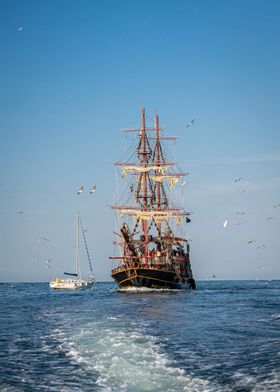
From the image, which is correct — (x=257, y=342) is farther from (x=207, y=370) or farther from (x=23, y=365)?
(x=23, y=365)

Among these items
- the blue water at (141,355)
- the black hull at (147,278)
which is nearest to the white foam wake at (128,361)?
the blue water at (141,355)

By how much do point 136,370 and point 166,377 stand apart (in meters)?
1.53

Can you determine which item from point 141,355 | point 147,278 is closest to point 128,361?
point 141,355

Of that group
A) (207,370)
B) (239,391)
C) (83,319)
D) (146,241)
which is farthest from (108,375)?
(146,241)

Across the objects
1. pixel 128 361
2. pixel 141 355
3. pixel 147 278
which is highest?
pixel 147 278

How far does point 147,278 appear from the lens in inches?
3558

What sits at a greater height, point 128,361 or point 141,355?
point 141,355

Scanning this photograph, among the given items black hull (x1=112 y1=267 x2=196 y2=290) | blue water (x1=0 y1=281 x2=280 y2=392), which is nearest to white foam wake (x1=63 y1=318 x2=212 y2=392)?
blue water (x1=0 y1=281 x2=280 y2=392)

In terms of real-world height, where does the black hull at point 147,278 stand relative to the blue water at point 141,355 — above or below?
above

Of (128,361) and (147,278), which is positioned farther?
(147,278)

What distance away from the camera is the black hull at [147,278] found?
90000 mm

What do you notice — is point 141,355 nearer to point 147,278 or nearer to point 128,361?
point 128,361

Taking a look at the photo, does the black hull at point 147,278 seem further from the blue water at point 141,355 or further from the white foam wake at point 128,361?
the white foam wake at point 128,361

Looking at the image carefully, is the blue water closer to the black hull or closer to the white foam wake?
the white foam wake
